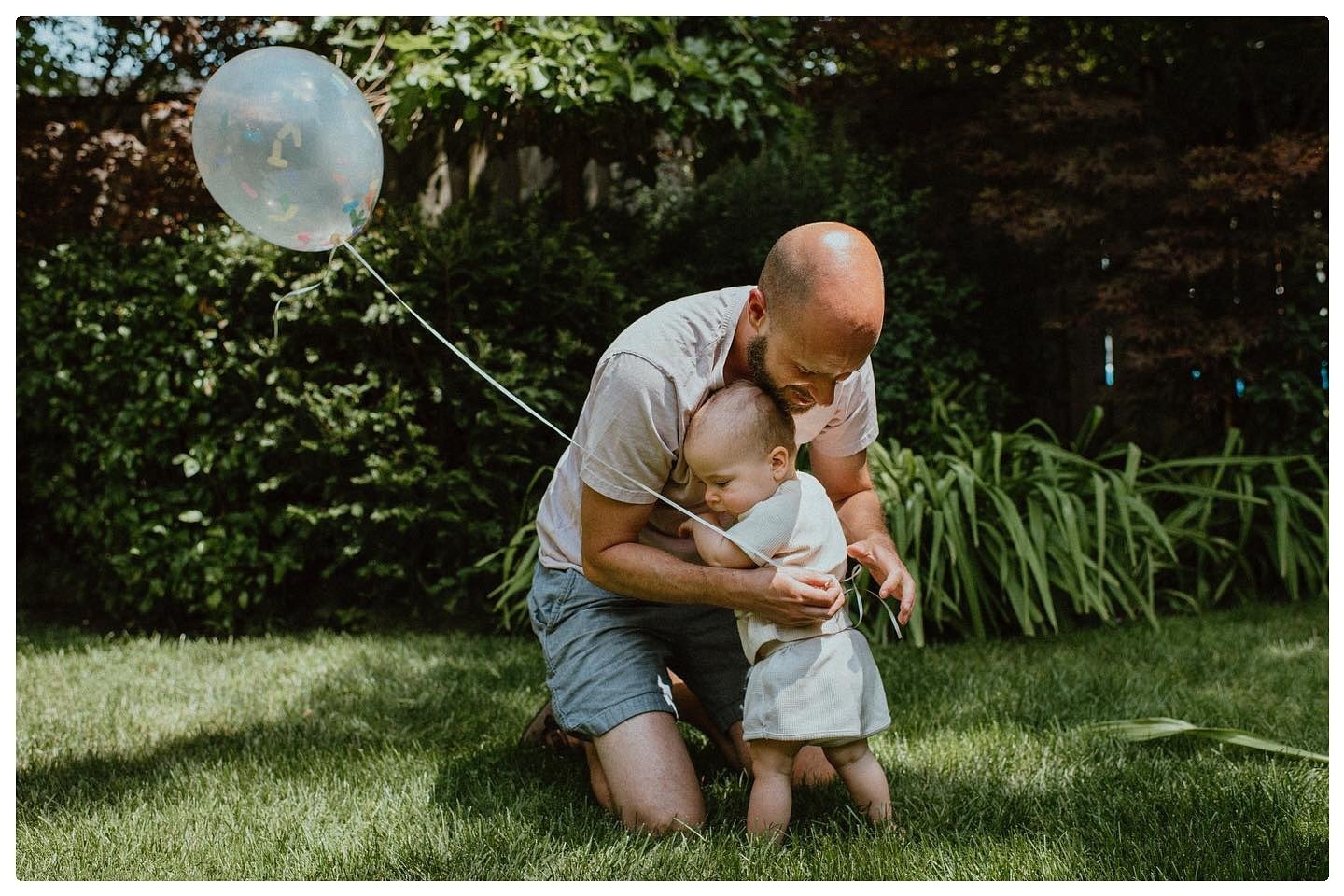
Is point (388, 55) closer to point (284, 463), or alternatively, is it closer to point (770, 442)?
point (284, 463)

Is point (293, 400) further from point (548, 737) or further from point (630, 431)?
point (630, 431)

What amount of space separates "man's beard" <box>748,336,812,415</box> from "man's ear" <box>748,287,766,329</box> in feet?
0.09

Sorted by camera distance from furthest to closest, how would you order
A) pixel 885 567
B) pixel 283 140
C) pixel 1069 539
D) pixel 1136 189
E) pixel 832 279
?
pixel 1136 189, pixel 1069 539, pixel 885 567, pixel 283 140, pixel 832 279

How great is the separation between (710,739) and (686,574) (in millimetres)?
685

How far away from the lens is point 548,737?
249 centimetres

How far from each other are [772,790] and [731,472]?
1.86 feet

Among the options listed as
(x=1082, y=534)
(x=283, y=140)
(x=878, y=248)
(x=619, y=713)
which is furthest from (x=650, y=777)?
(x=878, y=248)

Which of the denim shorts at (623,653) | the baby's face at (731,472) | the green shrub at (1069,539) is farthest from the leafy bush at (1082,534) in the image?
the baby's face at (731,472)

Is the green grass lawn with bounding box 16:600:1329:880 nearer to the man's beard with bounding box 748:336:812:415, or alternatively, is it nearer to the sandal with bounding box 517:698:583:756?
the sandal with bounding box 517:698:583:756

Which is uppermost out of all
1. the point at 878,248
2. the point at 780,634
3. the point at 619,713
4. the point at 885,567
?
the point at 878,248

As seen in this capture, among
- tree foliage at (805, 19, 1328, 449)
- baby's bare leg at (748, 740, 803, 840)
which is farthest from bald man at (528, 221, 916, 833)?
tree foliage at (805, 19, 1328, 449)

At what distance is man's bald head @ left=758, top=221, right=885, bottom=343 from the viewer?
1.69m

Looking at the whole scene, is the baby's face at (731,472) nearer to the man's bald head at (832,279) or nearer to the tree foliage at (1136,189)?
the man's bald head at (832,279)
